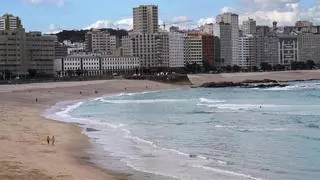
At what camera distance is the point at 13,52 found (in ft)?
489

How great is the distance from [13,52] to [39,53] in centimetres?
709

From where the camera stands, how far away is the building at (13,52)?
483 ft

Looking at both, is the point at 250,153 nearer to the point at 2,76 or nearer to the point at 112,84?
the point at 112,84

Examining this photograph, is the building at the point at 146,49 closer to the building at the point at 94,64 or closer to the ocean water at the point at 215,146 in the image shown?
the building at the point at 94,64

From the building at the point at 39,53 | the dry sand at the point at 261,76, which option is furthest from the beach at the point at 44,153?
the building at the point at 39,53

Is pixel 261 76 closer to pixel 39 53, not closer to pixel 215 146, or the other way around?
pixel 39 53

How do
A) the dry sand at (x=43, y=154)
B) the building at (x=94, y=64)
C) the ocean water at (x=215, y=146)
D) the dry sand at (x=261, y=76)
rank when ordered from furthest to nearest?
1. the building at (x=94, y=64)
2. the dry sand at (x=261, y=76)
3. the ocean water at (x=215, y=146)
4. the dry sand at (x=43, y=154)

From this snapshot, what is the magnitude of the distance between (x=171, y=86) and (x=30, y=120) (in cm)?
8241

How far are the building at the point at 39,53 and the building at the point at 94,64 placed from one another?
554 cm

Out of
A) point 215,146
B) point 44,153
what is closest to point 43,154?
point 44,153

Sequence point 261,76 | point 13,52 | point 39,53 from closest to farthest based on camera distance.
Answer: point 13,52 < point 261,76 < point 39,53

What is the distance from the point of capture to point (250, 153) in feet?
64.7

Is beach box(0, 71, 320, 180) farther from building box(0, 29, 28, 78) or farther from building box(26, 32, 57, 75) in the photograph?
building box(26, 32, 57, 75)

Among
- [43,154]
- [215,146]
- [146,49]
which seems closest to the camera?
[43,154]
